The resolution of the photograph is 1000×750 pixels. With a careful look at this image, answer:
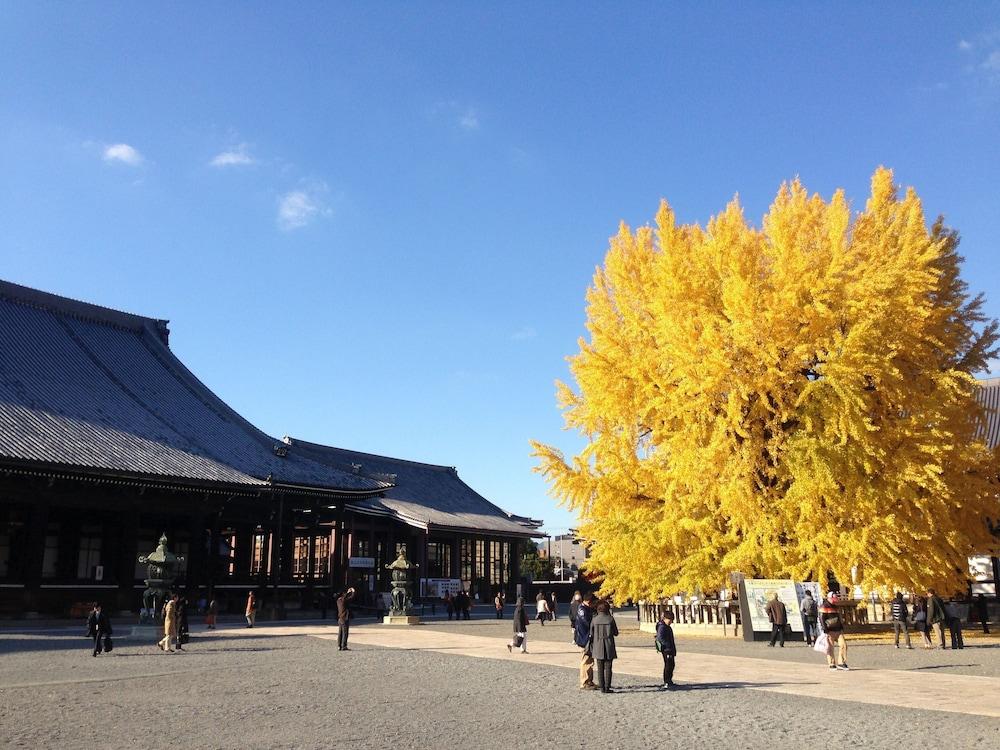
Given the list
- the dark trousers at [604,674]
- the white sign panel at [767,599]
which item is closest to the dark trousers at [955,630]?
the white sign panel at [767,599]

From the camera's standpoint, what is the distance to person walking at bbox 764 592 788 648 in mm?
17859

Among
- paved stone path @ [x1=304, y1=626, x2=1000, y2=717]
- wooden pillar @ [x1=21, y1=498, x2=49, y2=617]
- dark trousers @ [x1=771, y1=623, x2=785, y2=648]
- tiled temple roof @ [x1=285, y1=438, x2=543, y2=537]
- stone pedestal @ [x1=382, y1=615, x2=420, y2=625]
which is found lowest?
stone pedestal @ [x1=382, y1=615, x2=420, y2=625]

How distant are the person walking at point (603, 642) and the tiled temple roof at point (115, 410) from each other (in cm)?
1930

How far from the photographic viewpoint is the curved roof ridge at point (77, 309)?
33.4 metres

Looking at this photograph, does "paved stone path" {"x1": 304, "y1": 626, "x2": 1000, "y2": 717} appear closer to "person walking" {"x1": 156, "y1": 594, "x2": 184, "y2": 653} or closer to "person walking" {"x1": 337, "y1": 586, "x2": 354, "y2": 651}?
"person walking" {"x1": 337, "y1": 586, "x2": 354, "y2": 651}

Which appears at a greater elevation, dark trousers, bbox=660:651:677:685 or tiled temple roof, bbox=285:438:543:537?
tiled temple roof, bbox=285:438:543:537

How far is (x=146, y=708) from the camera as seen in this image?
961cm

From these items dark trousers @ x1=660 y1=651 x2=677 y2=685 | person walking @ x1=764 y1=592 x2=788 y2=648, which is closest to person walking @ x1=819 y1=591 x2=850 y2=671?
dark trousers @ x1=660 y1=651 x2=677 y2=685

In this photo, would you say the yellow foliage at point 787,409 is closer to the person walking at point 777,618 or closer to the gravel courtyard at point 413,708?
the person walking at point 777,618

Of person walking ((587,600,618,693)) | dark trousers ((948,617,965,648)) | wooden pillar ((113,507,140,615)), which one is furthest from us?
wooden pillar ((113,507,140,615))

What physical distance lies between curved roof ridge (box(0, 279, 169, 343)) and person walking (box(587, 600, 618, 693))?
103 ft

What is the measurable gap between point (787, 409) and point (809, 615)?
466cm

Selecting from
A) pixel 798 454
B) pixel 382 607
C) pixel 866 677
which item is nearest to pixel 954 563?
pixel 798 454

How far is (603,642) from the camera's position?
1092 centimetres
